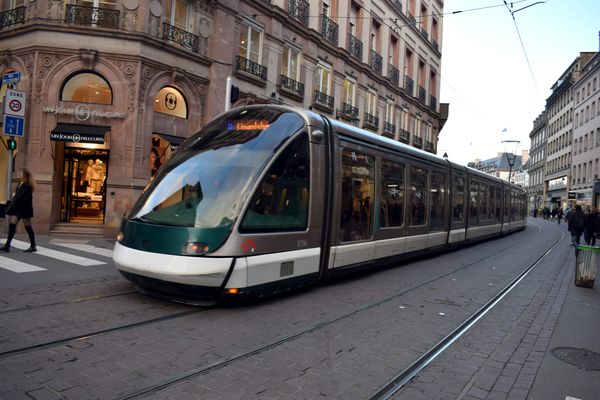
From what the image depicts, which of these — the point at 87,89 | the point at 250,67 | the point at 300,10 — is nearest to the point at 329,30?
the point at 300,10

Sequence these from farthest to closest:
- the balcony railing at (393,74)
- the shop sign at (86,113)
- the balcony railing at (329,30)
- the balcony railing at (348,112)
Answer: the balcony railing at (393,74) < the balcony railing at (348,112) < the balcony railing at (329,30) < the shop sign at (86,113)

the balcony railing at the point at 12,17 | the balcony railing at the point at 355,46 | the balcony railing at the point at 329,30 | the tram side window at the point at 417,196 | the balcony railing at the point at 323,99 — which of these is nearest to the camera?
the tram side window at the point at 417,196

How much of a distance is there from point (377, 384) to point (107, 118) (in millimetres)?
12691

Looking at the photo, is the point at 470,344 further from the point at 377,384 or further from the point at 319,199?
the point at 319,199

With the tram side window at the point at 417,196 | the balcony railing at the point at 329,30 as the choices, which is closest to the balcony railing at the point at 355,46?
the balcony railing at the point at 329,30

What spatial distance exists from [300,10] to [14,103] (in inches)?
535

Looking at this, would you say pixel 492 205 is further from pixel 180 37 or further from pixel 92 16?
pixel 92 16

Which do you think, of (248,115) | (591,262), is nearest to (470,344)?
(248,115)

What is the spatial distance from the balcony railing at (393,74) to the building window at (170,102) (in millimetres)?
16773

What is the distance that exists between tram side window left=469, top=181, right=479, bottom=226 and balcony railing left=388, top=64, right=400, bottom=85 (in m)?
14.0

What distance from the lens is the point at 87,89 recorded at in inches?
560

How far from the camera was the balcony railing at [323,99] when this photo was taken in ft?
72.2

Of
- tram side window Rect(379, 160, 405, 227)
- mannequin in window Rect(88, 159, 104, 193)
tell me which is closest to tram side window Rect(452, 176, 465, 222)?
tram side window Rect(379, 160, 405, 227)

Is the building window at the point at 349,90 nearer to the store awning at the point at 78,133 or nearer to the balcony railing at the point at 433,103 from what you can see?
the balcony railing at the point at 433,103
